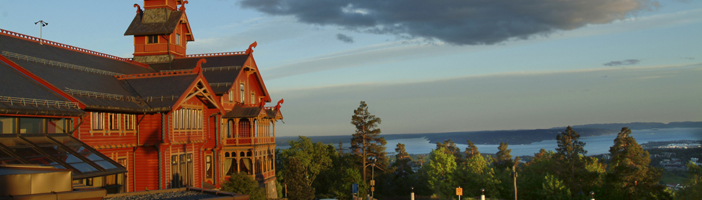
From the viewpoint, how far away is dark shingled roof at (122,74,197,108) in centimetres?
2834

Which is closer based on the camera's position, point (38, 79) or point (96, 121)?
point (38, 79)

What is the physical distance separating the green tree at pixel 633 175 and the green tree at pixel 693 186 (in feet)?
11.2

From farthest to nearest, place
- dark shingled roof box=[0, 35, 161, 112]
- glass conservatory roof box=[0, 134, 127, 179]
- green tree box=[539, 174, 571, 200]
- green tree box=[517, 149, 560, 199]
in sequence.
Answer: green tree box=[517, 149, 560, 199] < green tree box=[539, 174, 571, 200] < dark shingled roof box=[0, 35, 161, 112] < glass conservatory roof box=[0, 134, 127, 179]

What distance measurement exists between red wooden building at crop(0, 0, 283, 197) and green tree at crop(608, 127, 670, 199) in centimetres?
4547

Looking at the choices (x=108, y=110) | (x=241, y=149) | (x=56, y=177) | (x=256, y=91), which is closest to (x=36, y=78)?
(x=108, y=110)

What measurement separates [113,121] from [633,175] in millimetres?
60260

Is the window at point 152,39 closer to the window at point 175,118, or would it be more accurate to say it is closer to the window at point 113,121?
the window at point 175,118

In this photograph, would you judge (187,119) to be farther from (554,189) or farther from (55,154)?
(554,189)

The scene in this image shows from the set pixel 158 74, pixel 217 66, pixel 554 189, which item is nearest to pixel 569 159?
pixel 554 189

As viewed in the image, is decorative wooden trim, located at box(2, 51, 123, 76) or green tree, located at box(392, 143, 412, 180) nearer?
decorative wooden trim, located at box(2, 51, 123, 76)

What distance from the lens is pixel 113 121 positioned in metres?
26.8

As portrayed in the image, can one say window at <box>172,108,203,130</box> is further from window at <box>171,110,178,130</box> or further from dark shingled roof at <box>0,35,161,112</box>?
dark shingled roof at <box>0,35,161,112</box>

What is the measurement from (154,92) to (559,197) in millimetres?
51581

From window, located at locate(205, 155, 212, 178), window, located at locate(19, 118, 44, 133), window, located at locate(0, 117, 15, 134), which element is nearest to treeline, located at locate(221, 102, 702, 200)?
window, located at locate(205, 155, 212, 178)
